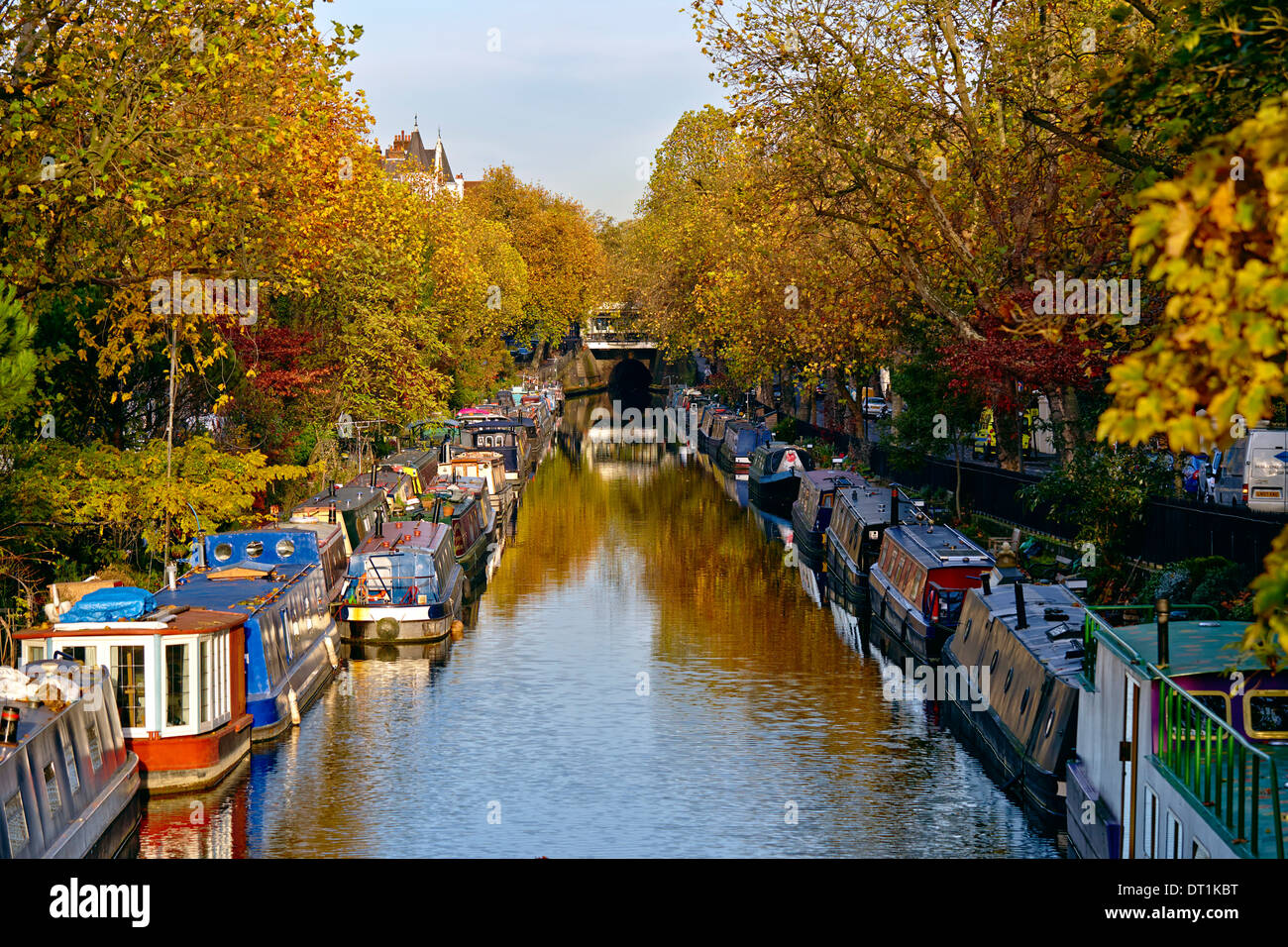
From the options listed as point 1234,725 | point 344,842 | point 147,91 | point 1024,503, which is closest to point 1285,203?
point 1234,725

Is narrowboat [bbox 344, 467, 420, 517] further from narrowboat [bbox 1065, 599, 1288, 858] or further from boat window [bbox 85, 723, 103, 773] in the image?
narrowboat [bbox 1065, 599, 1288, 858]

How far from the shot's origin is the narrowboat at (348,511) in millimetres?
45719

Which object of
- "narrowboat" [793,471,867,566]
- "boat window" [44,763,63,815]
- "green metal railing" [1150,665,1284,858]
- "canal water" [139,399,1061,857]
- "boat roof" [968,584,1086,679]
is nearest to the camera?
"green metal railing" [1150,665,1284,858]

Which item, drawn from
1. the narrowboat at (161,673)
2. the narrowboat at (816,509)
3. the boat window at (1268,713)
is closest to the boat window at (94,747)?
the narrowboat at (161,673)

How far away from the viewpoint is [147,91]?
89.5ft

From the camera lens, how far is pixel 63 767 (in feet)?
67.8

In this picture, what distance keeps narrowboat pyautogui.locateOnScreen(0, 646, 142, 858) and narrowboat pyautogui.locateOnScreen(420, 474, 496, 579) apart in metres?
24.7

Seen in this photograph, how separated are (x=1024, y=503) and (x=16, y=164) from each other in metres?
28.7

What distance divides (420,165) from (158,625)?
3756 inches

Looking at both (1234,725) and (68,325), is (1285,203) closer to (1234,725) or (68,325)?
(1234,725)

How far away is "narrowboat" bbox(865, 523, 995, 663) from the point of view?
121 ft

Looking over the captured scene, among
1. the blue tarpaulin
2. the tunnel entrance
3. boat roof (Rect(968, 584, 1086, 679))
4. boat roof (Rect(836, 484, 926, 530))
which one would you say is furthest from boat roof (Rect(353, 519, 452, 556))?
the tunnel entrance

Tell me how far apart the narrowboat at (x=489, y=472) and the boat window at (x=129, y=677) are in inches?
1616

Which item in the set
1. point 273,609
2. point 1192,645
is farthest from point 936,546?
point 1192,645
